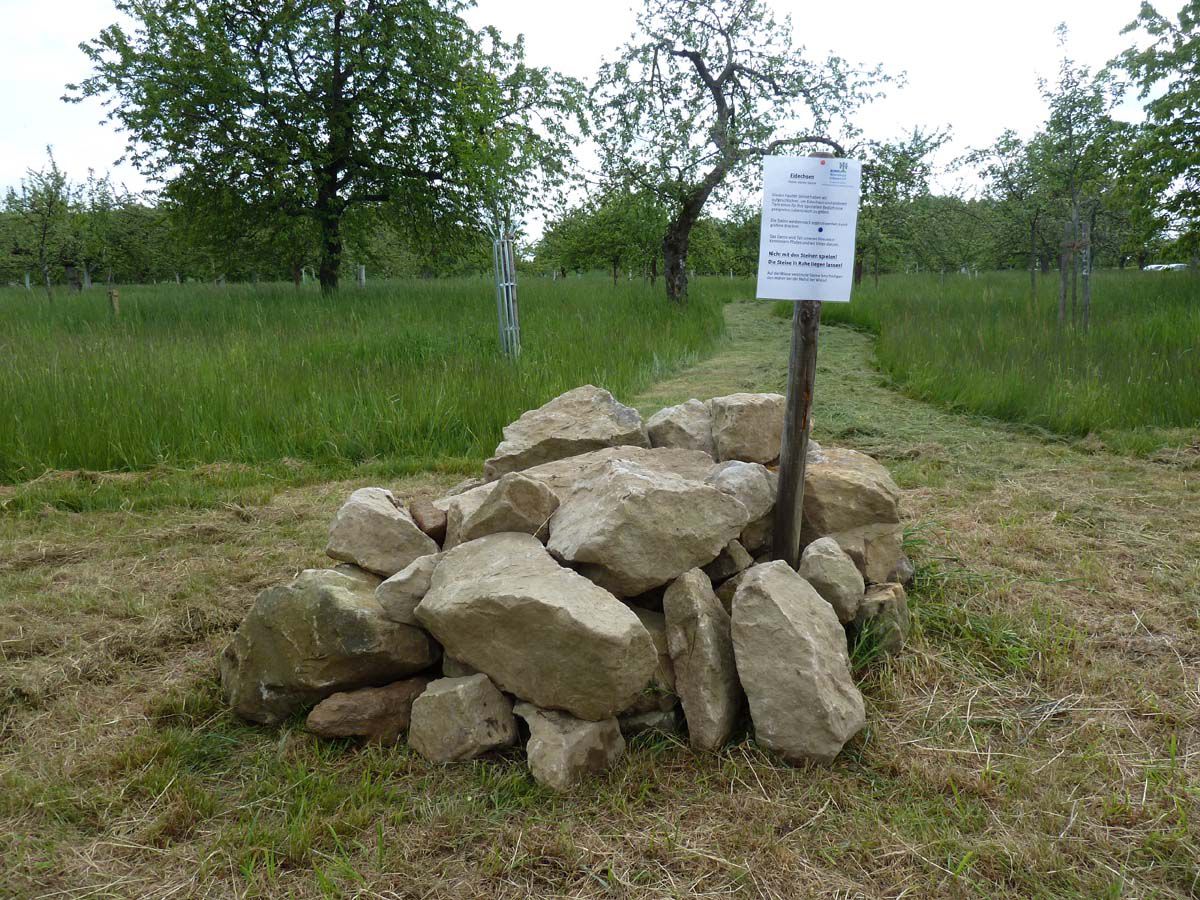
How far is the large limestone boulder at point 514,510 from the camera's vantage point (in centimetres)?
288

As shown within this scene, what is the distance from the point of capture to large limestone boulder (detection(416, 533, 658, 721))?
2.29 m

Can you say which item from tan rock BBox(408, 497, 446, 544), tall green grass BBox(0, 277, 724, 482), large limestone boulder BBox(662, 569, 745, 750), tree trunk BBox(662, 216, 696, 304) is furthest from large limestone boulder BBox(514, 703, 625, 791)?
tree trunk BBox(662, 216, 696, 304)

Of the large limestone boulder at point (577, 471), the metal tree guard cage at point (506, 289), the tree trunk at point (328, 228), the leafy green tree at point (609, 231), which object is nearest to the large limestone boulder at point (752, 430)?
the large limestone boulder at point (577, 471)

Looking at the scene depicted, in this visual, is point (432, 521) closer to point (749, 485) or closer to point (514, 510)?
point (514, 510)

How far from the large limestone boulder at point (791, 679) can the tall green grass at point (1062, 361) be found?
4.81 meters

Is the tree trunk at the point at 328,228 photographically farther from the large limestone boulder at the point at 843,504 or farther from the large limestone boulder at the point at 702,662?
the large limestone boulder at the point at 702,662

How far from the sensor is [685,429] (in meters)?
3.79

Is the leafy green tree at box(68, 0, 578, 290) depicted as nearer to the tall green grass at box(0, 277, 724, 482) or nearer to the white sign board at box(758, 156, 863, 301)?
the tall green grass at box(0, 277, 724, 482)

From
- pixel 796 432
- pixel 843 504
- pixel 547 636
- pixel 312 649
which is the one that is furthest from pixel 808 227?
pixel 312 649

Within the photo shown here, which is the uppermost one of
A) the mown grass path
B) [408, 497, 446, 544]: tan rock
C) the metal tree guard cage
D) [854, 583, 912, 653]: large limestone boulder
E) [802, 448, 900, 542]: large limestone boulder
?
the metal tree guard cage

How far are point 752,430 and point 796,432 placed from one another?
0.59 m

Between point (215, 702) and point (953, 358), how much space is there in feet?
27.9

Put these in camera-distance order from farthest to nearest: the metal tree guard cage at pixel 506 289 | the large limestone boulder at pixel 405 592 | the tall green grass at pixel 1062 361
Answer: the metal tree guard cage at pixel 506 289, the tall green grass at pixel 1062 361, the large limestone boulder at pixel 405 592

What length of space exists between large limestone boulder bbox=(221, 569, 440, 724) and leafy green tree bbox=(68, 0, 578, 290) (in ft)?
38.3
